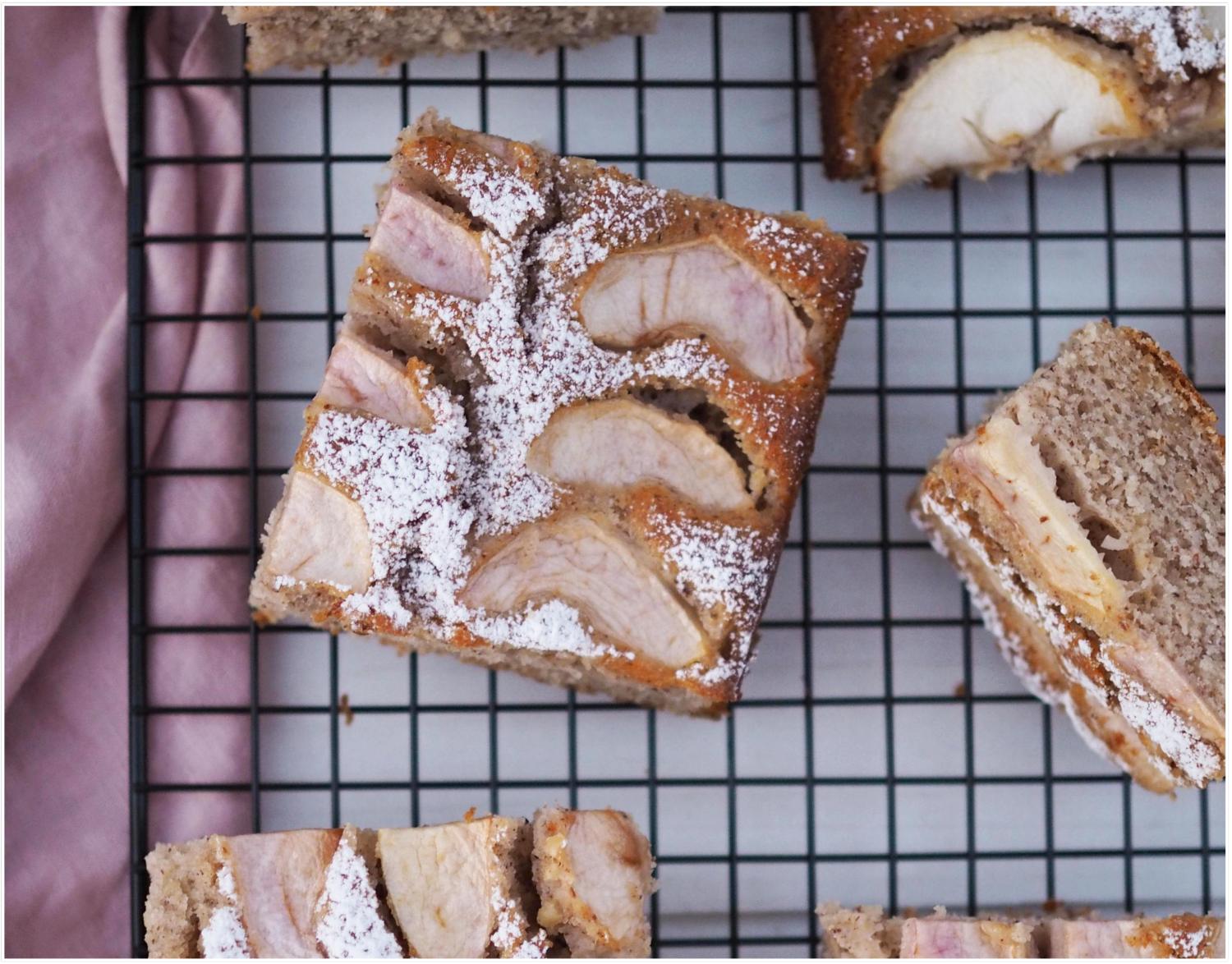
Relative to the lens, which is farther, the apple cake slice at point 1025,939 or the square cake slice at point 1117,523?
the apple cake slice at point 1025,939

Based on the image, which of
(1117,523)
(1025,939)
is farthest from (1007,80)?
(1025,939)

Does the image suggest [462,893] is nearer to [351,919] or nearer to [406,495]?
[351,919]

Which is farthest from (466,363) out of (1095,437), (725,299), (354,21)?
(1095,437)

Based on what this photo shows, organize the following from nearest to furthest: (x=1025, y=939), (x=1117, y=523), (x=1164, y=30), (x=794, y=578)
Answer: (x=1117, y=523)
(x=1025, y=939)
(x=1164, y=30)
(x=794, y=578)

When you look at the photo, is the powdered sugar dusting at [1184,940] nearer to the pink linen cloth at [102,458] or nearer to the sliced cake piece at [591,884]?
the sliced cake piece at [591,884]

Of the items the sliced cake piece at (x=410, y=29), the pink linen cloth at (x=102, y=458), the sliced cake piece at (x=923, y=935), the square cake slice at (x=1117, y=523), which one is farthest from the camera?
the pink linen cloth at (x=102, y=458)

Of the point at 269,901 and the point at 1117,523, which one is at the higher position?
the point at 1117,523

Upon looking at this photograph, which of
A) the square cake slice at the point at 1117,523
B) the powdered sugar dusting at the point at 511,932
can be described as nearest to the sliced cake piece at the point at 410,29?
the square cake slice at the point at 1117,523
